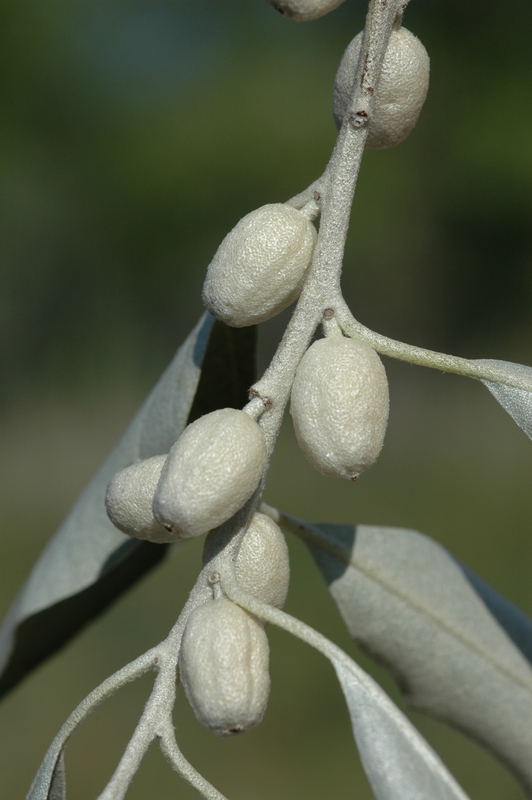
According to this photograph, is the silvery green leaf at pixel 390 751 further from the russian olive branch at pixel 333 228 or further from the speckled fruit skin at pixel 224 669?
the russian olive branch at pixel 333 228

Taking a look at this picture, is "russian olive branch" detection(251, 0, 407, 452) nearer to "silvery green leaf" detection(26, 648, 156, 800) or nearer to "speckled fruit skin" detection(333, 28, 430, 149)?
"speckled fruit skin" detection(333, 28, 430, 149)

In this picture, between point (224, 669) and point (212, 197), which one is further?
point (212, 197)

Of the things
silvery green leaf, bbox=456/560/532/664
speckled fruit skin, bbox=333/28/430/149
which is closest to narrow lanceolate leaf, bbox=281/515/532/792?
silvery green leaf, bbox=456/560/532/664

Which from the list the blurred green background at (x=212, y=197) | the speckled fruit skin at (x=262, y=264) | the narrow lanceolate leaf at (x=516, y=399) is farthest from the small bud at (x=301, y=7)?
the blurred green background at (x=212, y=197)

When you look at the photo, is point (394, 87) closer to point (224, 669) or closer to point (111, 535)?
point (224, 669)

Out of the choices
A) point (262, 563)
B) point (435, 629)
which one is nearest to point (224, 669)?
point (262, 563)
